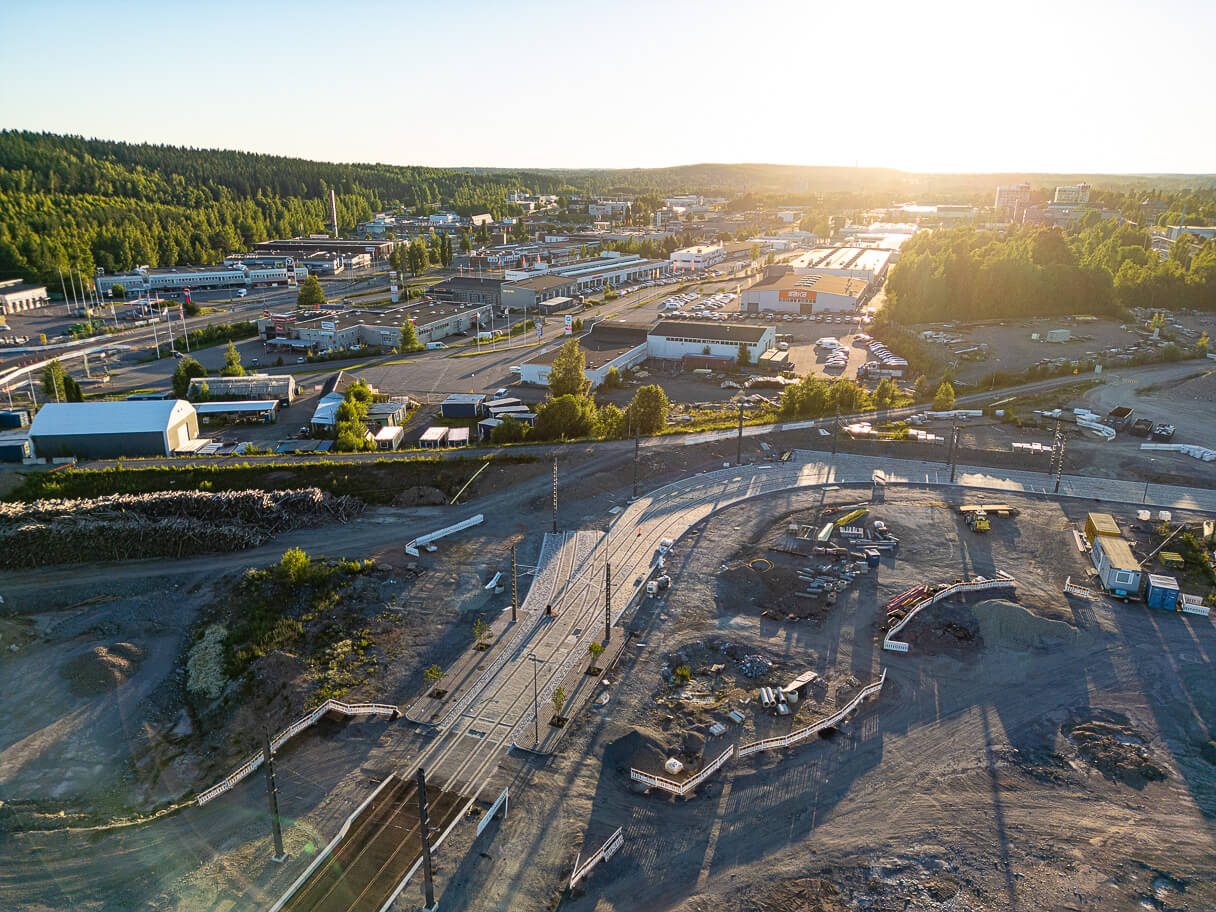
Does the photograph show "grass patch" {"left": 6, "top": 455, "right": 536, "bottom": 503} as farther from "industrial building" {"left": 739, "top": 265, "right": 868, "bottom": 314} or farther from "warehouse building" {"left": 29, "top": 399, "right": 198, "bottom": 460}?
"industrial building" {"left": 739, "top": 265, "right": 868, "bottom": 314}

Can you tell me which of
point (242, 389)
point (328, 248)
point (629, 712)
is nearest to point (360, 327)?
point (242, 389)

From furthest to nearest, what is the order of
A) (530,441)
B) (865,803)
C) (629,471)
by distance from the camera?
(530,441) < (629,471) < (865,803)

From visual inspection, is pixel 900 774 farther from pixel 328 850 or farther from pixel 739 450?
pixel 739 450

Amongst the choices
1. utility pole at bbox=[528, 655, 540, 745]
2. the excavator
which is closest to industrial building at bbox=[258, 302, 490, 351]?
the excavator

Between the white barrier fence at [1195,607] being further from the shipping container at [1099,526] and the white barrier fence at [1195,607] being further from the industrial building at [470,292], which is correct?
the industrial building at [470,292]

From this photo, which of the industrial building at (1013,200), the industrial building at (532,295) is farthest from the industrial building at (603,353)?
the industrial building at (1013,200)

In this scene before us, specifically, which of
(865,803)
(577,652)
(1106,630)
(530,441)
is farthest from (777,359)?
(865,803)

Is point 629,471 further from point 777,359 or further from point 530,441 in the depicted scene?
point 777,359
